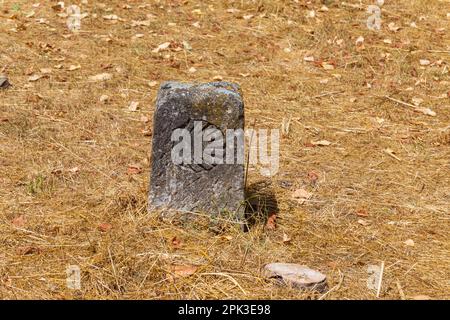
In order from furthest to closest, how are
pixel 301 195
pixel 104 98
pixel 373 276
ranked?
pixel 104 98 → pixel 301 195 → pixel 373 276

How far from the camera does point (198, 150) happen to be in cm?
345

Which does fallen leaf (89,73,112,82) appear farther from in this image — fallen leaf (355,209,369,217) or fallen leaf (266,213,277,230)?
fallen leaf (355,209,369,217)

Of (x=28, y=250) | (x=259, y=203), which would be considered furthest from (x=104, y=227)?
(x=259, y=203)

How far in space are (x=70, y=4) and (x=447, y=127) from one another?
5.05 m

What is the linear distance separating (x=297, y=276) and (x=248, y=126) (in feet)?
7.45

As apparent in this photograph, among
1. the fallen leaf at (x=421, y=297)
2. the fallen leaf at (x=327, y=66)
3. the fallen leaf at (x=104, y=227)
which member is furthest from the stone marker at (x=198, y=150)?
the fallen leaf at (x=327, y=66)

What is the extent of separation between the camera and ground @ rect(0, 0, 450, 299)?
10.8ft

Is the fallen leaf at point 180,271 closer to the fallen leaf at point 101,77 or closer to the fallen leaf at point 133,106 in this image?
the fallen leaf at point 133,106

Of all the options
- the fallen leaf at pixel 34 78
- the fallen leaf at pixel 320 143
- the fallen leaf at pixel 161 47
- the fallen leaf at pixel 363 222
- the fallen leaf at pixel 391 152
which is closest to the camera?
the fallen leaf at pixel 363 222

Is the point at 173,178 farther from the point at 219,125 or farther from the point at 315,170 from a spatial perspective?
the point at 315,170

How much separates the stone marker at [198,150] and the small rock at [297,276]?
48 cm

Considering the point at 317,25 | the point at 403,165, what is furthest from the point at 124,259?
the point at 317,25

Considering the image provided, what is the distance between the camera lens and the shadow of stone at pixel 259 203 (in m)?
3.74

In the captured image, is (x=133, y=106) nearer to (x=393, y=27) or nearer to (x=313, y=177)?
(x=313, y=177)
